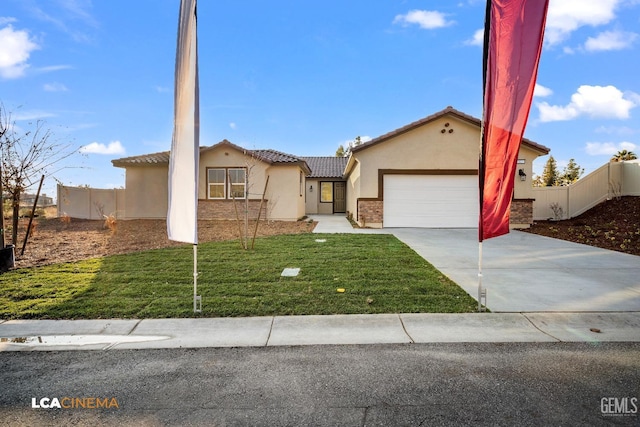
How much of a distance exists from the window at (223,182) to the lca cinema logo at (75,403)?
A: 15.7 m

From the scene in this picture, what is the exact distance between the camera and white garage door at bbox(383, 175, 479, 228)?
14984mm

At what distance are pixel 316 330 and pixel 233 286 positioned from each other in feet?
7.23

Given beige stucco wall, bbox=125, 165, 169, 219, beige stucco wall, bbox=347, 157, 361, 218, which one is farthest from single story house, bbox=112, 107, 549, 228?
beige stucco wall, bbox=125, 165, 169, 219

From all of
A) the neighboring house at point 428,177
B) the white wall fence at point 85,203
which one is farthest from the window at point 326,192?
the white wall fence at point 85,203

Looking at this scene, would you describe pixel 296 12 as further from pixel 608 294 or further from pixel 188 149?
pixel 608 294

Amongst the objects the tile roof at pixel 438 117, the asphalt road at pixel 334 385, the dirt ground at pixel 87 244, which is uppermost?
the tile roof at pixel 438 117

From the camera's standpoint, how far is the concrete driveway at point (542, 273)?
4.91m

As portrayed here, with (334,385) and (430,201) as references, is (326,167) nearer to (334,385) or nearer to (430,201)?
(430,201)

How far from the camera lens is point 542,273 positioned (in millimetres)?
6664

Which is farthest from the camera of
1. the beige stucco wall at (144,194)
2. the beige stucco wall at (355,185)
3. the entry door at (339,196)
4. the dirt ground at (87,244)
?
the entry door at (339,196)

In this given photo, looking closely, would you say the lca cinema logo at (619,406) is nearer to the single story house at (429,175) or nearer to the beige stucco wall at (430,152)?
the single story house at (429,175)

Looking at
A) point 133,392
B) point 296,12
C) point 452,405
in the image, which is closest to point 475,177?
point 296,12

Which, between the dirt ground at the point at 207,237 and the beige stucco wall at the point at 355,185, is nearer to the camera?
the dirt ground at the point at 207,237

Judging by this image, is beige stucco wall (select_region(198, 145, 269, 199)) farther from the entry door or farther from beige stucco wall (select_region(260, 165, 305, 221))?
the entry door
